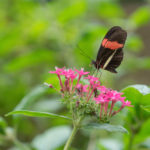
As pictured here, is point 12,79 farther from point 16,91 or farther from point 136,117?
point 136,117

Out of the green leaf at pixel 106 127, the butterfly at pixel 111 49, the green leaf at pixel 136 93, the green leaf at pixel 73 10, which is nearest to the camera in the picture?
the green leaf at pixel 106 127

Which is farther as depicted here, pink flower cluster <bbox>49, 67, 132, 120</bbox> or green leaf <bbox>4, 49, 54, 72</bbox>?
green leaf <bbox>4, 49, 54, 72</bbox>

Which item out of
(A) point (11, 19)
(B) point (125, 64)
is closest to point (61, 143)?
(B) point (125, 64)

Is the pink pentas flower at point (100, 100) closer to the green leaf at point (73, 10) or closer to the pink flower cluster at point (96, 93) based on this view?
the pink flower cluster at point (96, 93)

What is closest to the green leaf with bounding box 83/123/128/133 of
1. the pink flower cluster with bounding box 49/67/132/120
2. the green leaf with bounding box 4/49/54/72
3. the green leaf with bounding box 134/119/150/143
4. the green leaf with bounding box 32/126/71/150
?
the pink flower cluster with bounding box 49/67/132/120

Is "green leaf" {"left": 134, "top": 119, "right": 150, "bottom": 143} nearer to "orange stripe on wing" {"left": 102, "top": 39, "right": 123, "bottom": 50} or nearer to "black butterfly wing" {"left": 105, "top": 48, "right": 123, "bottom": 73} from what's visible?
"black butterfly wing" {"left": 105, "top": 48, "right": 123, "bottom": 73}

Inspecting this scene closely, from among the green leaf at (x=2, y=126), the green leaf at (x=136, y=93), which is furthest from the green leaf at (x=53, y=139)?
the green leaf at (x=136, y=93)

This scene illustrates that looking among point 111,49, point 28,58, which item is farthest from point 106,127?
point 28,58
